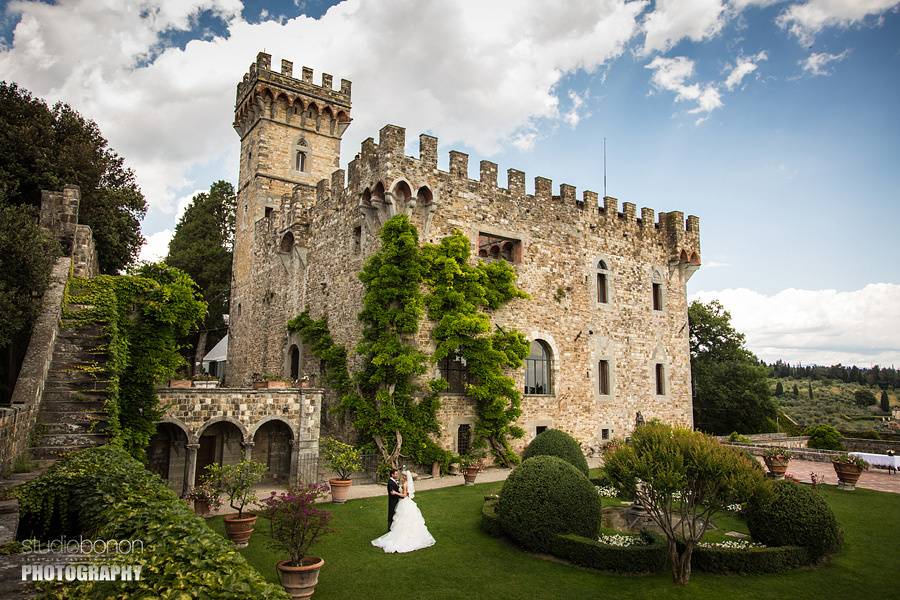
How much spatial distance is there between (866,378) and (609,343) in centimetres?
9392

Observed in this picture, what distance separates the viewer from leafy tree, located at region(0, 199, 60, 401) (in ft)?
38.6

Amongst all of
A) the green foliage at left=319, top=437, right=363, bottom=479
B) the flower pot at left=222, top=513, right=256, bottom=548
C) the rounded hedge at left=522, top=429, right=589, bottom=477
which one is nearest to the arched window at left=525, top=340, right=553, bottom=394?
the rounded hedge at left=522, top=429, right=589, bottom=477

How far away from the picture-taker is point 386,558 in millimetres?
10164

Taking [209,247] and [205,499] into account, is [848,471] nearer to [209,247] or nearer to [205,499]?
[205,499]

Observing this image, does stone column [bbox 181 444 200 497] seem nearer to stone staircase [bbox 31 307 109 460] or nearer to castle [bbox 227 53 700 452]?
stone staircase [bbox 31 307 109 460]

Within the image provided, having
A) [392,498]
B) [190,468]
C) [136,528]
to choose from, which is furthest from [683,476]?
[190,468]

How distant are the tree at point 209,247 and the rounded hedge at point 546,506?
28718 millimetres

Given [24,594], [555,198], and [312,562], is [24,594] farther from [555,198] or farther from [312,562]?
[555,198]

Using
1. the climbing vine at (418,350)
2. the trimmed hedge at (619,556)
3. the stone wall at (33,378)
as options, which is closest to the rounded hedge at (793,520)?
the trimmed hedge at (619,556)

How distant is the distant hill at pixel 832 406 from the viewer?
51.1 m

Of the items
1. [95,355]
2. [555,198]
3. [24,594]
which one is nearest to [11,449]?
[95,355]

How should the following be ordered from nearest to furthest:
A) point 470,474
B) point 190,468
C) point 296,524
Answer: point 296,524, point 190,468, point 470,474

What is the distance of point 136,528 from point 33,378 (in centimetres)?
713

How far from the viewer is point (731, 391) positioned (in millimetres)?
35344
